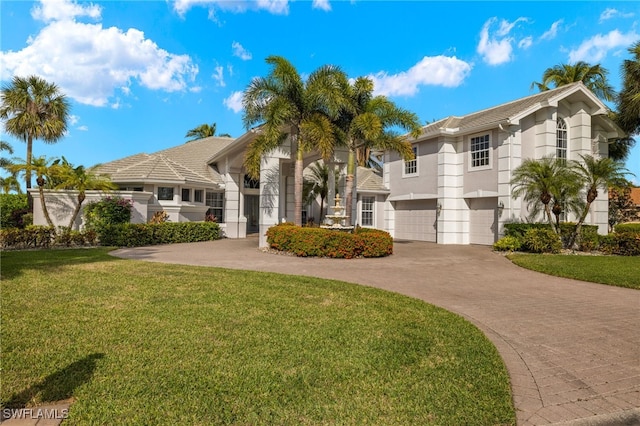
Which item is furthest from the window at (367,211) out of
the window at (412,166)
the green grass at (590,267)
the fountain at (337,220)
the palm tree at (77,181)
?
the palm tree at (77,181)

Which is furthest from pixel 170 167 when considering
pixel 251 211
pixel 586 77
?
pixel 586 77

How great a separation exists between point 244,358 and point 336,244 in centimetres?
997

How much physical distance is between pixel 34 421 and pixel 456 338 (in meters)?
4.61

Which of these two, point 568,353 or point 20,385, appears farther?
point 568,353

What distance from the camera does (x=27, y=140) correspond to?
25266mm

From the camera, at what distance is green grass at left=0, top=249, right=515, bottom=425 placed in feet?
11.0

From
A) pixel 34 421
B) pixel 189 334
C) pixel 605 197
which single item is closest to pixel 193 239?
pixel 189 334

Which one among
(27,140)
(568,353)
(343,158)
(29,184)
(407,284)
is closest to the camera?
(568,353)

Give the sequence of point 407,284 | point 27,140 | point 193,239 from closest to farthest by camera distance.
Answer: point 407,284, point 193,239, point 27,140

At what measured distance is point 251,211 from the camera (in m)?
→ 26.6

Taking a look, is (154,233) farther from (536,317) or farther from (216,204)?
(536,317)

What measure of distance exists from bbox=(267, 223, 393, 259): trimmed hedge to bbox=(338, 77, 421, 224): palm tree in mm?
2540

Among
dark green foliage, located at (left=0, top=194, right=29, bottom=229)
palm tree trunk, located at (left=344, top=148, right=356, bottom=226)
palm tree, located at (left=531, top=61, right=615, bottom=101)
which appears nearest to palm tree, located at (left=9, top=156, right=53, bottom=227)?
dark green foliage, located at (left=0, top=194, right=29, bottom=229)

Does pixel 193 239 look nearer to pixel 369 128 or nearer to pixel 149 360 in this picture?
pixel 369 128
